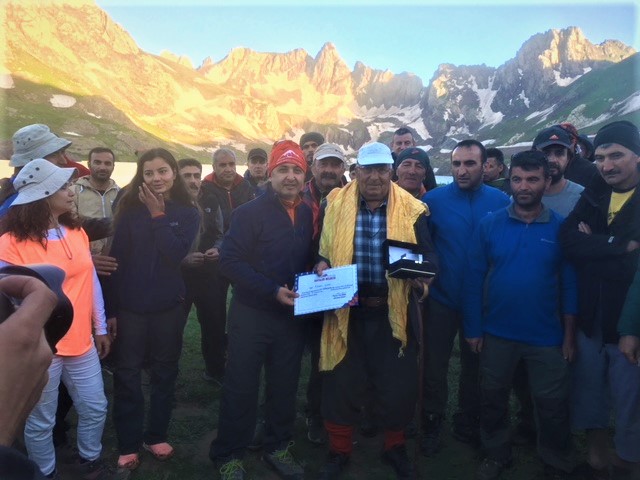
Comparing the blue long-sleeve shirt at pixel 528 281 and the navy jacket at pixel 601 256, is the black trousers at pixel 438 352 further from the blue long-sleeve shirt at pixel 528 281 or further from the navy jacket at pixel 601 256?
the navy jacket at pixel 601 256

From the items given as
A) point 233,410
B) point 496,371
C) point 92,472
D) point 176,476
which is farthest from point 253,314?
point 496,371

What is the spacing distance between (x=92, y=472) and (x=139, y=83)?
534ft

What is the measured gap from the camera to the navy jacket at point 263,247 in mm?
A: 3717

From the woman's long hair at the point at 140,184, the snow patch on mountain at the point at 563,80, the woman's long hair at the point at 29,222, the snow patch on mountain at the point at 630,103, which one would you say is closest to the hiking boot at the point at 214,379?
the woman's long hair at the point at 140,184

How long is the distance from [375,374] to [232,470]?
1499mm

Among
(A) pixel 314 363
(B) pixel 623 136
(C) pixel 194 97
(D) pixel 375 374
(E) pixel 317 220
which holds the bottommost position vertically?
(A) pixel 314 363

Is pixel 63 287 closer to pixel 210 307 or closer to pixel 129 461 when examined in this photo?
pixel 129 461

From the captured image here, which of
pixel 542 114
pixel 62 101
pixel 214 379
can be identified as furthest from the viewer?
pixel 542 114

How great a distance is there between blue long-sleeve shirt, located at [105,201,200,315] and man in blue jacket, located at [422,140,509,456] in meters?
2.51

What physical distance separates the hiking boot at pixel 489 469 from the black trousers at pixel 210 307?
3.35 meters

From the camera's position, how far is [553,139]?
15.7ft

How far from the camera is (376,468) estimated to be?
13.3 ft

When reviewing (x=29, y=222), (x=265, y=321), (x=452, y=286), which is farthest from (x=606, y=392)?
(x=29, y=222)

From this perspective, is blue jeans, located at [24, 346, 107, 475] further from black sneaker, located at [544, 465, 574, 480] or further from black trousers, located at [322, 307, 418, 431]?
black sneaker, located at [544, 465, 574, 480]
